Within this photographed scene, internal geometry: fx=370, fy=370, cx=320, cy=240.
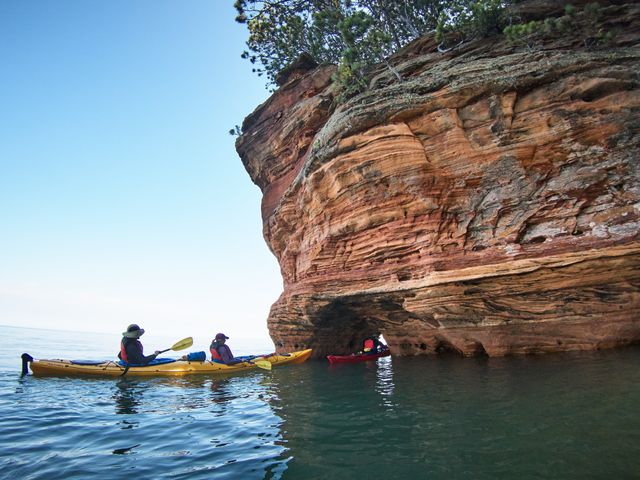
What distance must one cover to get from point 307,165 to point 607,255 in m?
12.6

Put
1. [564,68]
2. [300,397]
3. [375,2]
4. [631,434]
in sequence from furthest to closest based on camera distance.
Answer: [375,2], [564,68], [300,397], [631,434]

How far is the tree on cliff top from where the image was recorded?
60.0 ft

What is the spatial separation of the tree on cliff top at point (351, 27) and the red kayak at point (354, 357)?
14.3 metres

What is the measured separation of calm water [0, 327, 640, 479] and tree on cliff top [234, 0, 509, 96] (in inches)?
590

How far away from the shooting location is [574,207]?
42.3ft

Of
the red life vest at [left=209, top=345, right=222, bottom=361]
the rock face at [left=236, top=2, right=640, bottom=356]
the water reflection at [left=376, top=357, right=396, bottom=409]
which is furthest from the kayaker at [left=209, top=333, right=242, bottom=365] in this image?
the water reflection at [left=376, top=357, right=396, bottom=409]

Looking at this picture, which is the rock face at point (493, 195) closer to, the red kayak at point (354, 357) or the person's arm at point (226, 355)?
the red kayak at point (354, 357)

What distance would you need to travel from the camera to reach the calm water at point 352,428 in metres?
5.32

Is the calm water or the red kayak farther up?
the calm water

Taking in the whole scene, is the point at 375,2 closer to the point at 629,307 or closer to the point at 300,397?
the point at 629,307

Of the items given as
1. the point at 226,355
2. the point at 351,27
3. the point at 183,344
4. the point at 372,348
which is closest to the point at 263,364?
the point at 226,355

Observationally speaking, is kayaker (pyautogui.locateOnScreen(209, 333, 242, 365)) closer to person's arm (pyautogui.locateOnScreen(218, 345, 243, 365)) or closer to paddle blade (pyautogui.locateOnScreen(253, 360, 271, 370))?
person's arm (pyautogui.locateOnScreen(218, 345, 243, 365))

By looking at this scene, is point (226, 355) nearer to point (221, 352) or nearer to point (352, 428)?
point (221, 352)

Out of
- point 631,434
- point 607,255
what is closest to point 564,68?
point 607,255
